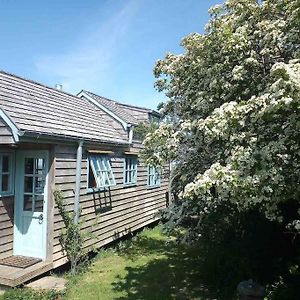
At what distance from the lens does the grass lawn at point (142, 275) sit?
24.6 feet

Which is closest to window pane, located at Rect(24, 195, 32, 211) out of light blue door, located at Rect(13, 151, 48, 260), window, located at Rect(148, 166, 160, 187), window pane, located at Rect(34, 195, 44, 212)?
light blue door, located at Rect(13, 151, 48, 260)

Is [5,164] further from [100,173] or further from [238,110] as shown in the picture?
[238,110]

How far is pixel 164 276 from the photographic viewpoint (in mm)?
8680

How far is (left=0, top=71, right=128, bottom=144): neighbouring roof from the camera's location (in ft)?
26.1

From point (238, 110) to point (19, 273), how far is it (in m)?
5.72

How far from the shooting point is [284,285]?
6660 mm

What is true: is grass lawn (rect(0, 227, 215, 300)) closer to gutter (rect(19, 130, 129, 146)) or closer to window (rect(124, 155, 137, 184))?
window (rect(124, 155, 137, 184))

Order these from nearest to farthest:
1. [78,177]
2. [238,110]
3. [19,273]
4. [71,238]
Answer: [238,110] < [19,273] < [71,238] < [78,177]

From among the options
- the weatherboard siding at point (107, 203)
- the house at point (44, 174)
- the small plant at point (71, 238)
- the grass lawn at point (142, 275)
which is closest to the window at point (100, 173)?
the house at point (44, 174)

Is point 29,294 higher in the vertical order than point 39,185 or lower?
lower

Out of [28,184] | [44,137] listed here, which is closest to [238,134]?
[44,137]

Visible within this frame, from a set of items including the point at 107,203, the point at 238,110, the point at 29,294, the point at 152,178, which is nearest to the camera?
the point at 238,110

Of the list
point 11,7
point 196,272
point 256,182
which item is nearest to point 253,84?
point 256,182

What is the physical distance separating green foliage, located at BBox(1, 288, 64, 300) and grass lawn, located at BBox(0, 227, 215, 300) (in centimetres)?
26
